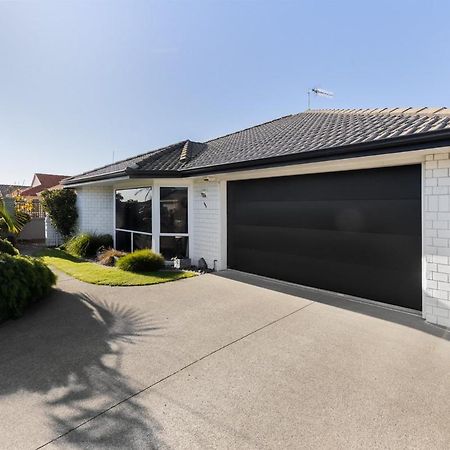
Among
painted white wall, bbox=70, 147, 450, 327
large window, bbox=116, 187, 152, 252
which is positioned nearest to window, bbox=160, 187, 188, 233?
painted white wall, bbox=70, 147, 450, 327

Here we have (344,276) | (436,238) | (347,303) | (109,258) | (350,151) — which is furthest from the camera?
(109,258)

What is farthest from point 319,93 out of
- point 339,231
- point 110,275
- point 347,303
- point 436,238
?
point 110,275

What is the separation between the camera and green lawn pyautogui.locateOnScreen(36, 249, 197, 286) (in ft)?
25.4

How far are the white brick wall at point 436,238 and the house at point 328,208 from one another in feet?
0.05

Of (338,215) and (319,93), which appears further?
(319,93)

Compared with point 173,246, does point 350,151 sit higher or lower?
higher

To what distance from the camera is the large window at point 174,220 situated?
9906 millimetres

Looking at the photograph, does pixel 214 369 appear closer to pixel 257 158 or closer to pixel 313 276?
pixel 313 276

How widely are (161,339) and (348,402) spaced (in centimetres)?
263

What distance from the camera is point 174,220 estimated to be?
9914 mm

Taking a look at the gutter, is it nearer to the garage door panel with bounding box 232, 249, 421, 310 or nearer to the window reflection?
the window reflection

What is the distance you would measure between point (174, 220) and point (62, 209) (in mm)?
7838

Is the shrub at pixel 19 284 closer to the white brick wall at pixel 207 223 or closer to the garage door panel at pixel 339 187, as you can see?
the white brick wall at pixel 207 223

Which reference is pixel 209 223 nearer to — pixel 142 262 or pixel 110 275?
pixel 142 262
